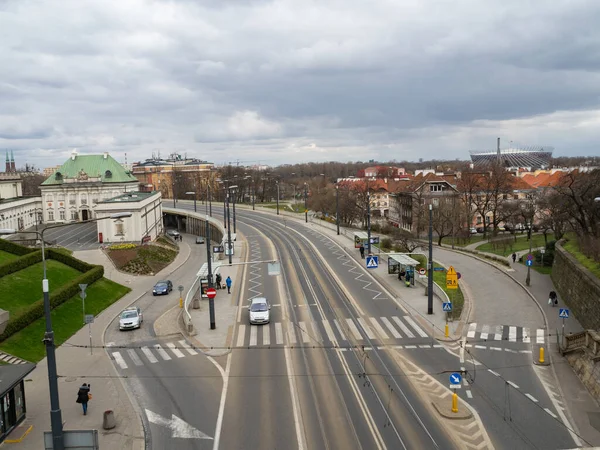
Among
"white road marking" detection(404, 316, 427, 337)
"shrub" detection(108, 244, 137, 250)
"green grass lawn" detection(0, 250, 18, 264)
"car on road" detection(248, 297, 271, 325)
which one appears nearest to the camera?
"white road marking" detection(404, 316, 427, 337)

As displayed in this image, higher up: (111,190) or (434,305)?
(111,190)

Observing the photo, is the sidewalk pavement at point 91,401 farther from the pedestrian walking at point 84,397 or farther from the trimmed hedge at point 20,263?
the trimmed hedge at point 20,263

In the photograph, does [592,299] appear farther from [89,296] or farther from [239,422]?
[89,296]

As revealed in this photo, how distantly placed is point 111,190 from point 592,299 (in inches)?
3124

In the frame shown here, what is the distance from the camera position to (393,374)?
24766 millimetres

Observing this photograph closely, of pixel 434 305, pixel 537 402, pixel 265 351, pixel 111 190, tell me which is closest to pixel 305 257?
pixel 434 305

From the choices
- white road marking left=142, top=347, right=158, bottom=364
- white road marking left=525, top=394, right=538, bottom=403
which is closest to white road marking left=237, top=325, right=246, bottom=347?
white road marking left=142, top=347, right=158, bottom=364

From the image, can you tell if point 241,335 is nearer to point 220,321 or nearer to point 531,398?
point 220,321

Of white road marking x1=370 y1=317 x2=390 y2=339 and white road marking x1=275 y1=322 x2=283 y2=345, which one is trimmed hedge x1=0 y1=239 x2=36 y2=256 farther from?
white road marking x1=370 y1=317 x2=390 y2=339

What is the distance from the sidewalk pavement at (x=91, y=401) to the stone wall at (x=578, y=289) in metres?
25.4

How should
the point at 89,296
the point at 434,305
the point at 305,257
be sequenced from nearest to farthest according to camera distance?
the point at 434,305
the point at 89,296
the point at 305,257

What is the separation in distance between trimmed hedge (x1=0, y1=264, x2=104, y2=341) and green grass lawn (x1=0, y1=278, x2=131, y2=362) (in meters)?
0.28

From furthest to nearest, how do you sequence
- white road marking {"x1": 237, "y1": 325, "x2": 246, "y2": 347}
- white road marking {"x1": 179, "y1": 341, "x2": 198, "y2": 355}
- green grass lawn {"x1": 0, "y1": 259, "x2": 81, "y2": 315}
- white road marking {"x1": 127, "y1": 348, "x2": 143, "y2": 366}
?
green grass lawn {"x1": 0, "y1": 259, "x2": 81, "y2": 315}
white road marking {"x1": 237, "y1": 325, "x2": 246, "y2": 347}
white road marking {"x1": 179, "y1": 341, "x2": 198, "y2": 355}
white road marking {"x1": 127, "y1": 348, "x2": 143, "y2": 366}

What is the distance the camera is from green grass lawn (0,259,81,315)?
3525 cm
